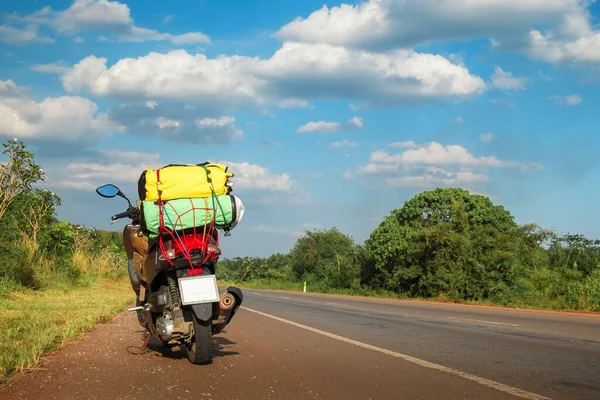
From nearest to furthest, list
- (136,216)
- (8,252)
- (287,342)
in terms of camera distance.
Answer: (136,216) < (287,342) < (8,252)

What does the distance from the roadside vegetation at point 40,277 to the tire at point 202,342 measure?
1.56 m

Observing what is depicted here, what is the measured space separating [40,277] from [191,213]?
13377mm

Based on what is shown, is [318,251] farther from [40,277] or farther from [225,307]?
[225,307]

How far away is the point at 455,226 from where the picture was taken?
34.3 meters

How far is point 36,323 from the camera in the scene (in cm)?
937

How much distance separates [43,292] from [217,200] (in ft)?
39.6

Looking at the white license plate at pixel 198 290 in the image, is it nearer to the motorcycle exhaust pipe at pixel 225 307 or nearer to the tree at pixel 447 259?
the motorcycle exhaust pipe at pixel 225 307

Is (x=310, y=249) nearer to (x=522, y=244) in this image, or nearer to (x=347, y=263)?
A: (x=347, y=263)

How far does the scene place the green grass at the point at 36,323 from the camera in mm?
6271

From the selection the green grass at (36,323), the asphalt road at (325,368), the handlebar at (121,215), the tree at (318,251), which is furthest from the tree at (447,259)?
the handlebar at (121,215)

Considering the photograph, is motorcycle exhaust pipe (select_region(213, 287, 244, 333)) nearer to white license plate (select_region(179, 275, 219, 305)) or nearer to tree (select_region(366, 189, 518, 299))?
white license plate (select_region(179, 275, 219, 305))

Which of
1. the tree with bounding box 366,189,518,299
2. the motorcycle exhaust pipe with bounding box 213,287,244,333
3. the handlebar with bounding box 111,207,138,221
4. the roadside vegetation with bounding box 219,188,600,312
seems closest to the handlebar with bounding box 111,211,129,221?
the handlebar with bounding box 111,207,138,221

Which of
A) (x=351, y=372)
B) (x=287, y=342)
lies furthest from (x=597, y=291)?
(x=351, y=372)

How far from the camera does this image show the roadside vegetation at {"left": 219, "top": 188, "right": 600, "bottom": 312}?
29.9m
